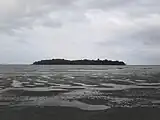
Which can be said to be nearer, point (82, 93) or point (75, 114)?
point (75, 114)

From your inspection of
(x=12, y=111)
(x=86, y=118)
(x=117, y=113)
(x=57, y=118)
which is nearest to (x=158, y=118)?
(x=117, y=113)

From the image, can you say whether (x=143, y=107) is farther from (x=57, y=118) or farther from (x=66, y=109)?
(x=57, y=118)

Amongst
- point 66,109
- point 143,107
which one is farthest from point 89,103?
point 143,107

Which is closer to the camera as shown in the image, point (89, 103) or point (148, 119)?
point (148, 119)

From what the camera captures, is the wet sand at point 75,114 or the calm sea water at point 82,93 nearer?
the wet sand at point 75,114

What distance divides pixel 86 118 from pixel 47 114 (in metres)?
2.48

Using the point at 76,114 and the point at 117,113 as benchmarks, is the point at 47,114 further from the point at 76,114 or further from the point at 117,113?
the point at 117,113

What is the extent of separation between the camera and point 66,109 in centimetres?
1719

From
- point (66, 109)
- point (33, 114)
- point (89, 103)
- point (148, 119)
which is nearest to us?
point (148, 119)

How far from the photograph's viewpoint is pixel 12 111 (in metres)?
16.4

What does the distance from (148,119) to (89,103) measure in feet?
19.5

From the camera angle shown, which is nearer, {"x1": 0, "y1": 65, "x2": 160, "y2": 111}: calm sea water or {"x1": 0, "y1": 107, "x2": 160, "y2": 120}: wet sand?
{"x1": 0, "y1": 107, "x2": 160, "y2": 120}: wet sand

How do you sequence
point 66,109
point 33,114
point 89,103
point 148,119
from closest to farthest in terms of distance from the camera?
point 148,119 < point 33,114 < point 66,109 < point 89,103

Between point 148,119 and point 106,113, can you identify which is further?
point 106,113
